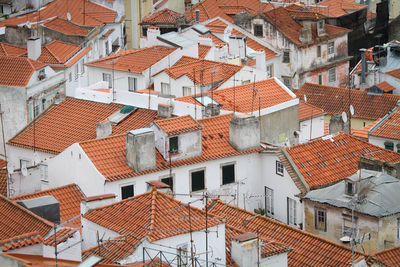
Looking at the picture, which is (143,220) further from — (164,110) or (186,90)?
(186,90)

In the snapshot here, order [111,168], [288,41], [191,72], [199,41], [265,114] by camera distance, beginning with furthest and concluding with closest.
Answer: [288,41] < [199,41] < [191,72] < [265,114] < [111,168]

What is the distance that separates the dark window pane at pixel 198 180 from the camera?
141 feet

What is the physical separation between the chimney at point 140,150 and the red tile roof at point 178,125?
0.80 metres

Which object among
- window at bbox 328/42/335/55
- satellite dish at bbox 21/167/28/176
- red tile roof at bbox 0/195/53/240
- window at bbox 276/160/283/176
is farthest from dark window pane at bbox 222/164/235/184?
window at bbox 328/42/335/55

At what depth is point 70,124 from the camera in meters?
49.3

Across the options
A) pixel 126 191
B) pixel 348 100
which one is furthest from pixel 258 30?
pixel 126 191

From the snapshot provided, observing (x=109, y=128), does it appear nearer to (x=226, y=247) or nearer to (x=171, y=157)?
(x=171, y=157)

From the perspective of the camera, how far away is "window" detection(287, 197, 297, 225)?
42250 mm

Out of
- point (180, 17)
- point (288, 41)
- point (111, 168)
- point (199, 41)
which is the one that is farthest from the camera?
point (180, 17)

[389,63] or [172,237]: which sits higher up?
[172,237]

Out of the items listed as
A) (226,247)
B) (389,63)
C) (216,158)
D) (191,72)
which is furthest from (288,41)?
(226,247)

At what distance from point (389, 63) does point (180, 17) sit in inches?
561

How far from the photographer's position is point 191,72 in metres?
54.9

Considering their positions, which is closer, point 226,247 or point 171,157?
point 226,247
